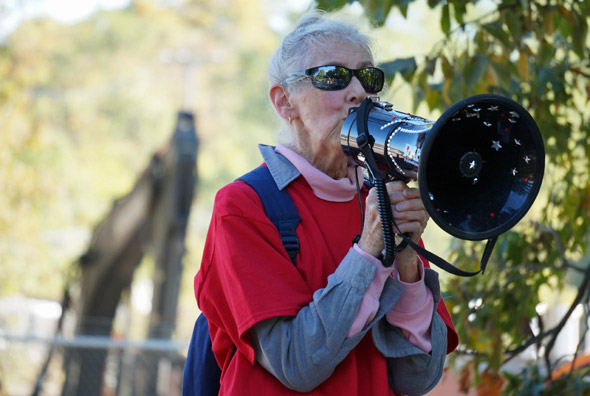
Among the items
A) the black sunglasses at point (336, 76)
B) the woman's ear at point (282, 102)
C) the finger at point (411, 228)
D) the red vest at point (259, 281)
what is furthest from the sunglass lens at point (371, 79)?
the finger at point (411, 228)

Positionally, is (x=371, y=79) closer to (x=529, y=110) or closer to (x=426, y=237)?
(x=529, y=110)

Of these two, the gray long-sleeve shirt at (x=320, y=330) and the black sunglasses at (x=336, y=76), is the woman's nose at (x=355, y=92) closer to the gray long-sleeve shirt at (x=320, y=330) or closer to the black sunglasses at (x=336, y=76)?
the black sunglasses at (x=336, y=76)

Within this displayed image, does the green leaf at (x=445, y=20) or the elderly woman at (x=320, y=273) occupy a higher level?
the green leaf at (x=445, y=20)

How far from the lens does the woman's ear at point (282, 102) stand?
242 centimetres

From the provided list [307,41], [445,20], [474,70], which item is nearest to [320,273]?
[307,41]

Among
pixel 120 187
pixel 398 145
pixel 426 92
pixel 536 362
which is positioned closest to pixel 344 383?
pixel 398 145

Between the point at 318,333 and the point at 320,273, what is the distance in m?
0.23

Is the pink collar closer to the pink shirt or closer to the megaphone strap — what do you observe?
the pink shirt

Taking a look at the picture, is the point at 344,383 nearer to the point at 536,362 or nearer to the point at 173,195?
the point at 536,362

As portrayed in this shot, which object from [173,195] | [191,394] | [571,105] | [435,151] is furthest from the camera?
[173,195]

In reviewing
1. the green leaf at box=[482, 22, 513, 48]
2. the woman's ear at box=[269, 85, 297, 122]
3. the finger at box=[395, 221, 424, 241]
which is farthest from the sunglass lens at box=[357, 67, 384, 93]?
the green leaf at box=[482, 22, 513, 48]

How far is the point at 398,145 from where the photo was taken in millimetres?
Answer: 1982

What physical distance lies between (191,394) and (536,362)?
6.86ft

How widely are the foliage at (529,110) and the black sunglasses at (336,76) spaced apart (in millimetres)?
1016
